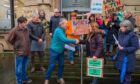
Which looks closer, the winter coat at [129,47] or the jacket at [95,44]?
the winter coat at [129,47]

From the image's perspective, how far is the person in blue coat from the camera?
8.17 m

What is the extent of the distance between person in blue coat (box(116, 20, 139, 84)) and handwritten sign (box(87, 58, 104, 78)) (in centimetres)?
Result: 45

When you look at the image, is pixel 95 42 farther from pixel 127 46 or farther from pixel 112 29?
pixel 112 29

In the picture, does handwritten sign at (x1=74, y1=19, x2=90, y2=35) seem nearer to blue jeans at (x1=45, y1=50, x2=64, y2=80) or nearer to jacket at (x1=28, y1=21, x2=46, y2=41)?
blue jeans at (x1=45, y1=50, x2=64, y2=80)

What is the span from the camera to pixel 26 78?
997 cm

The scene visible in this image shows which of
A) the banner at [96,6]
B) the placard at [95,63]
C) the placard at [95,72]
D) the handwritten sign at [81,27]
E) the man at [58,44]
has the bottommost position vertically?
the placard at [95,72]

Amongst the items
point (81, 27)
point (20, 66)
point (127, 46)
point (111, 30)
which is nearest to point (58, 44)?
point (81, 27)

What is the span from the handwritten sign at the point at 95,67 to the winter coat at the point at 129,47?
17.7 inches

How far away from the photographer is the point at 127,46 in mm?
8234

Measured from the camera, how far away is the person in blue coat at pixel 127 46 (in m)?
8.17

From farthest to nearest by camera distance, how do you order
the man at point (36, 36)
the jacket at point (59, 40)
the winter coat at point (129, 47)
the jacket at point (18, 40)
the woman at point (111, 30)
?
1. the woman at point (111, 30)
2. the man at point (36, 36)
3. the jacket at point (18, 40)
4. the jacket at point (59, 40)
5. the winter coat at point (129, 47)

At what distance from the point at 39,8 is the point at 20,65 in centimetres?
574

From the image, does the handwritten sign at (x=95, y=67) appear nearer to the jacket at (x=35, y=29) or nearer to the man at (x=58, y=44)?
the man at (x=58, y=44)

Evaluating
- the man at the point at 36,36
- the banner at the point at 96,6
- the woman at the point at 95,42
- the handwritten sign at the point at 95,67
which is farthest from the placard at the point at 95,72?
the banner at the point at 96,6
